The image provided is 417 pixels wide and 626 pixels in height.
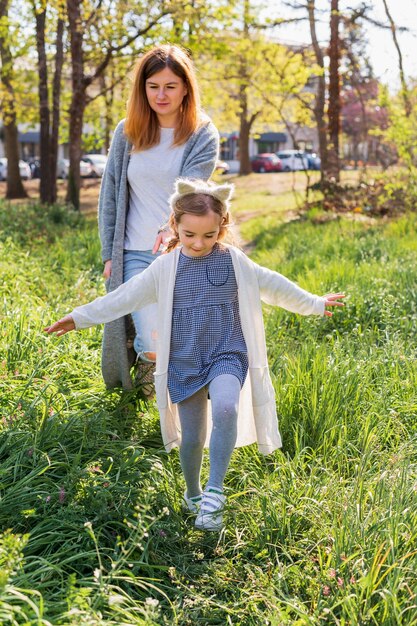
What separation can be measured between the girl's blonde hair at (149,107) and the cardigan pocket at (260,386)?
1.40 m

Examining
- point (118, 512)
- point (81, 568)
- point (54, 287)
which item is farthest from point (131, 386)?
point (54, 287)

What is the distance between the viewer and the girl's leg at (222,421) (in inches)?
118

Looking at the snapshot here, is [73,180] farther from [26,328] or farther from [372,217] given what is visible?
[26,328]

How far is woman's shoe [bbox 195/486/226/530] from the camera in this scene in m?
2.97

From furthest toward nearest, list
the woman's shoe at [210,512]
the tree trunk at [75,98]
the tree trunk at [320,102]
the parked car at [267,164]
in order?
1. the parked car at [267,164]
2. the tree trunk at [320,102]
3. the tree trunk at [75,98]
4. the woman's shoe at [210,512]

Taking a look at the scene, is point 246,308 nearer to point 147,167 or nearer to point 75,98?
point 147,167

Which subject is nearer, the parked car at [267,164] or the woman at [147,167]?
the woman at [147,167]

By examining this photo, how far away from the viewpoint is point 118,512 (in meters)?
2.98

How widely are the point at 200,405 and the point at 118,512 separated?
559 millimetres

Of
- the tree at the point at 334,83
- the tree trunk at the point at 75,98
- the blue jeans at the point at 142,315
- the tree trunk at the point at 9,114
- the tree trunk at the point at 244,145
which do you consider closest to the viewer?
the blue jeans at the point at 142,315

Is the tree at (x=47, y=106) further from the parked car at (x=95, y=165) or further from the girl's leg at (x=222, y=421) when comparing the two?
the parked car at (x=95, y=165)

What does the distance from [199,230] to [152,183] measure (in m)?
0.96

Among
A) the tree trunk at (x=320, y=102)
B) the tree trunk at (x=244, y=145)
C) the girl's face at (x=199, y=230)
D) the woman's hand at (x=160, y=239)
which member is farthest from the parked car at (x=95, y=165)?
the girl's face at (x=199, y=230)

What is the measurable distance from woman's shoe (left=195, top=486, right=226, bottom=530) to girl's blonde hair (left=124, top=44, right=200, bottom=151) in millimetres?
1865
